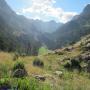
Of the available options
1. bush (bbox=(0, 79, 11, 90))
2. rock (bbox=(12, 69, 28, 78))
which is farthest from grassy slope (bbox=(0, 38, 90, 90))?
bush (bbox=(0, 79, 11, 90))

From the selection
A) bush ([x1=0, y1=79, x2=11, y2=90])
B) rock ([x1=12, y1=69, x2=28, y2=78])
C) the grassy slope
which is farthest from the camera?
rock ([x1=12, y1=69, x2=28, y2=78])

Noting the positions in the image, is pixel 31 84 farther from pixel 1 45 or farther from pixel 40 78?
pixel 1 45

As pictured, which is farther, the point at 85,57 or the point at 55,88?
the point at 85,57

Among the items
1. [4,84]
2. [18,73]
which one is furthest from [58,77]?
[4,84]

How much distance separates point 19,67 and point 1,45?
58912mm

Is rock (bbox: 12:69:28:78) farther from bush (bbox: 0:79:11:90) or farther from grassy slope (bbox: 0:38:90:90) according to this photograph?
bush (bbox: 0:79:11:90)

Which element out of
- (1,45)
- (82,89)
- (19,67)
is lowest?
(82,89)

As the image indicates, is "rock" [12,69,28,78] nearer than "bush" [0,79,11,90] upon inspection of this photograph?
No

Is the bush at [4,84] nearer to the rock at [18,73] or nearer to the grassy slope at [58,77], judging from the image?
the grassy slope at [58,77]

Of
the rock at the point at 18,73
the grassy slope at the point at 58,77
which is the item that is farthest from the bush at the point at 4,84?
the rock at the point at 18,73

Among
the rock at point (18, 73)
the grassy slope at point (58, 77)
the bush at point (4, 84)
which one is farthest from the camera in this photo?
the rock at point (18, 73)

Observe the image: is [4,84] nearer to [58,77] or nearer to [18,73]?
[18,73]

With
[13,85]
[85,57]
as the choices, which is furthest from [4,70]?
[85,57]

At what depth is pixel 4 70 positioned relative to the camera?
49.2ft
